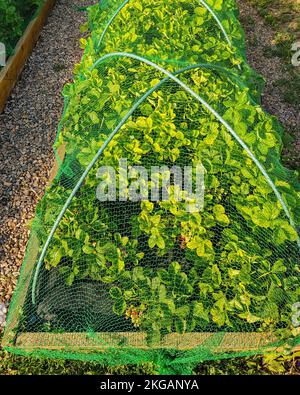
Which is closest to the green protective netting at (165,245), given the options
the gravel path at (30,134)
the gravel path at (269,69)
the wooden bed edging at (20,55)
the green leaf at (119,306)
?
the green leaf at (119,306)

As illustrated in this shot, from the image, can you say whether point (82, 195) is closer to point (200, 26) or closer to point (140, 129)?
point (140, 129)

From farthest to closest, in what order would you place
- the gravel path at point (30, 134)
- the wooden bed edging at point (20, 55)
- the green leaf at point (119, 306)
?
the wooden bed edging at point (20, 55) → the gravel path at point (30, 134) → the green leaf at point (119, 306)

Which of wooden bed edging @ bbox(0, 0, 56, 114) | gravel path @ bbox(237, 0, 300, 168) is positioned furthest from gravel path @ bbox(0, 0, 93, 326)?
gravel path @ bbox(237, 0, 300, 168)

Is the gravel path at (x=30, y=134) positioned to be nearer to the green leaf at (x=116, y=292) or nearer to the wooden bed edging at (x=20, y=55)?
the wooden bed edging at (x=20, y=55)

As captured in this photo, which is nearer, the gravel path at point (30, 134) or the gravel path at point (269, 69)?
the gravel path at point (30, 134)

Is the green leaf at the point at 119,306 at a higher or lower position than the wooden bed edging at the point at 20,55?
lower

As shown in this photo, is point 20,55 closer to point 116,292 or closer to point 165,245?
point 165,245

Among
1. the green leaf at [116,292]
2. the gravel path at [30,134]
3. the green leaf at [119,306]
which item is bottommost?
the green leaf at [119,306]

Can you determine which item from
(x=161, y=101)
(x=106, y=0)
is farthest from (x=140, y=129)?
(x=106, y=0)

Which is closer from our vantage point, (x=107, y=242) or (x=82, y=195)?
(x=107, y=242)
